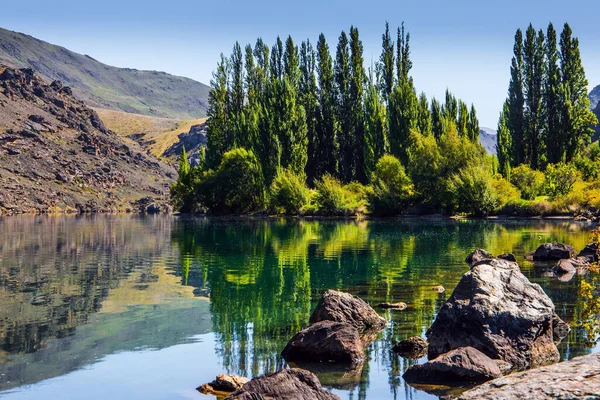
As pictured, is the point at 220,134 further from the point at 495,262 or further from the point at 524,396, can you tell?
the point at 524,396

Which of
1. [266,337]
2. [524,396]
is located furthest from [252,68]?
[524,396]

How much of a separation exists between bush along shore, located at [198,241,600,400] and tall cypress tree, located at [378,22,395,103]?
81.8 meters

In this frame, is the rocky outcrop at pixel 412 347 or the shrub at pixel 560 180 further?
the shrub at pixel 560 180

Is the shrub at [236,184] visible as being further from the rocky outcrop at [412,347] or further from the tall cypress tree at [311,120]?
the rocky outcrop at [412,347]

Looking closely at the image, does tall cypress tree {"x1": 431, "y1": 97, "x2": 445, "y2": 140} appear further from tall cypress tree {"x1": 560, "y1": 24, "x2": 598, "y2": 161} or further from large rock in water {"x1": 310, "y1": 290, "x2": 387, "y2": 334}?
large rock in water {"x1": 310, "y1": 290, "x2": 387, "y2": 334}

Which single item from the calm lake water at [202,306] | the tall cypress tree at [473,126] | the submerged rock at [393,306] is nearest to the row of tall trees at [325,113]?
the tall cypress tree at [473,126]

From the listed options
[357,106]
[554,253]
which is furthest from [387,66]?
[554,253]

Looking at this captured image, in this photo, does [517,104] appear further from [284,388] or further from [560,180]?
[284,388]

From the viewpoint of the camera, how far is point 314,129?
9812 centimetres

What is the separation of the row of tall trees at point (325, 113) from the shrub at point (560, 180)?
1508cm

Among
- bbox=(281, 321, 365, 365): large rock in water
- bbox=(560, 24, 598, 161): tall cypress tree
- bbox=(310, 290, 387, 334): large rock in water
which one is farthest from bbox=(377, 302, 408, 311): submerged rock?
bbox=(560, 24, 598, 161): tall cypress tree

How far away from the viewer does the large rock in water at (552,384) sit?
315 inches

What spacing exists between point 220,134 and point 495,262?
93147mm

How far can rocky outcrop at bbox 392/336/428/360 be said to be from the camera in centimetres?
1605
